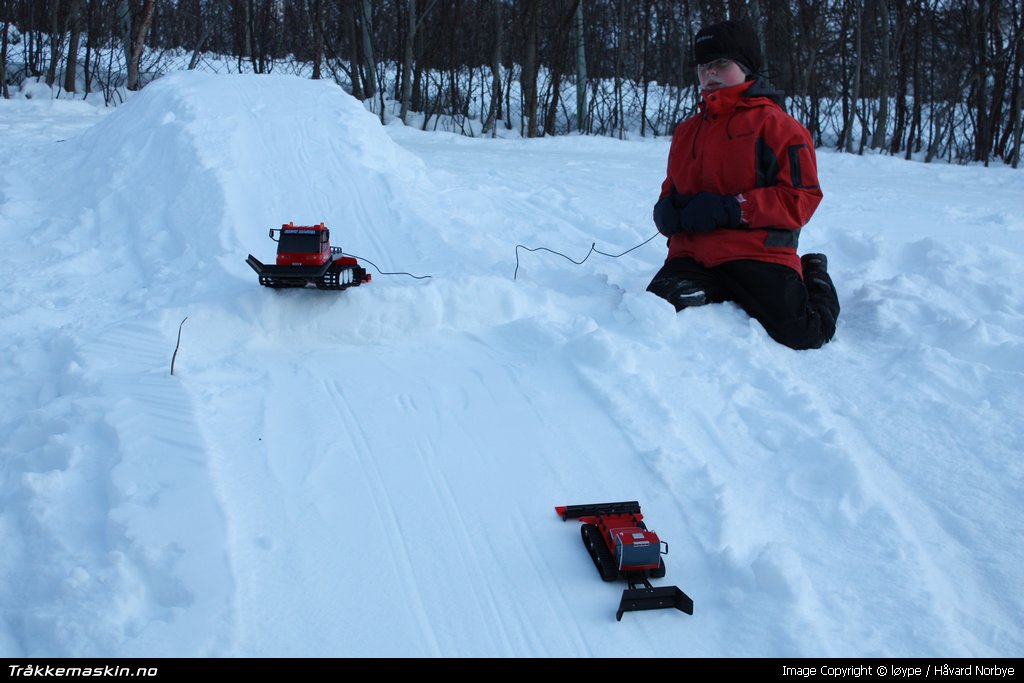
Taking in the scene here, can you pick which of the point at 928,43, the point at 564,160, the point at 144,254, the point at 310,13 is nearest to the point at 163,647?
the point at 144,254

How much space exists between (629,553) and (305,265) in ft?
6.05

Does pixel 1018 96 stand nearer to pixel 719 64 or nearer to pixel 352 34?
pixel 719 64

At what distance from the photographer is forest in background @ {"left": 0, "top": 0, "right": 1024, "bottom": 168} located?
1193 centimetres

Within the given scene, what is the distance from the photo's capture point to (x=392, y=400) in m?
2.96

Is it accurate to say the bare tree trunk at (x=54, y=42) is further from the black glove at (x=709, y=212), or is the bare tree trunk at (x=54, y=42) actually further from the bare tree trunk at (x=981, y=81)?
the bare tree trunk at (x=981, y=81)

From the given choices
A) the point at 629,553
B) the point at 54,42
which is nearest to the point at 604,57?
the point at 54,42

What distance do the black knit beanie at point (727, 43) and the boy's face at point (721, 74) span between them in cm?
3

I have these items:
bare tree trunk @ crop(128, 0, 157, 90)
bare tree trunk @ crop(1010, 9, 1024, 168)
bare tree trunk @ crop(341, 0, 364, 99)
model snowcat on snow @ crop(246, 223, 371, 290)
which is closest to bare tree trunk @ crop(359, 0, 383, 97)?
bare tree trunk @ crop(341, 0, 364, 99)

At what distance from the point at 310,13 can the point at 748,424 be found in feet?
Answer: 55.1

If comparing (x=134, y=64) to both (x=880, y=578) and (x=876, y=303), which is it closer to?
(x=876, y=303)

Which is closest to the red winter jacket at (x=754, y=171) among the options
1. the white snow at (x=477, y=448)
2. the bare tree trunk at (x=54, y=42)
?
the white snow at (x=477, y=448)

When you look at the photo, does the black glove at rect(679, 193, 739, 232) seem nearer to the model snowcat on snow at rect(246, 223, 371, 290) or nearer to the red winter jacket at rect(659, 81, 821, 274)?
the red winter jacket at rect(659, 81, 821, 274)

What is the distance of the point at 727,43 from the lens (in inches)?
139
